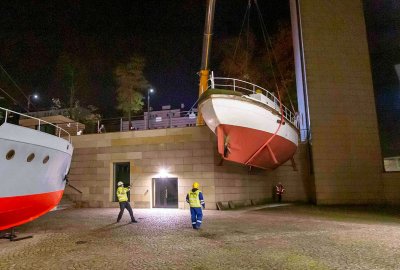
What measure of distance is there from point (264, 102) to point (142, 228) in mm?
7324

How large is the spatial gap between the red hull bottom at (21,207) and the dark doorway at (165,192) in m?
7.62

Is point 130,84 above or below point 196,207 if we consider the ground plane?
above

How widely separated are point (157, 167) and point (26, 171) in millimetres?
9043

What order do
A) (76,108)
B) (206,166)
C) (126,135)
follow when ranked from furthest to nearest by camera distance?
(76,108), (126,135), (206,166)

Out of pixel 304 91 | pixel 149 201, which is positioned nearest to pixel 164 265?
pixel 149 201

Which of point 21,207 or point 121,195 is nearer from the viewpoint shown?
point 21,207

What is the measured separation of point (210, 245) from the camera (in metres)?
7.27

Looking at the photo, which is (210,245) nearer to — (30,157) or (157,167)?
(30,157)

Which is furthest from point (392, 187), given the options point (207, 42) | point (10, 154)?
point (10, 154)

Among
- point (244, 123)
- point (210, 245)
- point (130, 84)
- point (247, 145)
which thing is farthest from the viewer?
point (130, 84)

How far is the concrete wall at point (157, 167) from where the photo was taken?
15.4 m

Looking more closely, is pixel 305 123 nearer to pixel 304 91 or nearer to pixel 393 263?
pixel 304 91

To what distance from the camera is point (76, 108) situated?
3183 centimetres

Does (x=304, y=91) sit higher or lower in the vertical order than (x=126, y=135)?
higher
